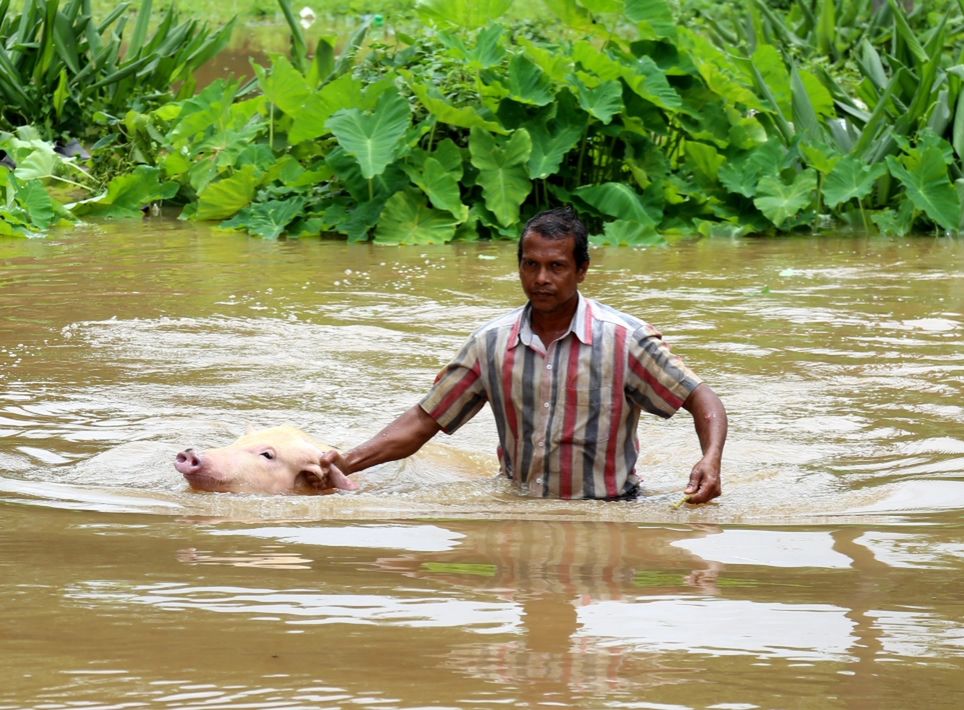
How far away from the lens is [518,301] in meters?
9.56

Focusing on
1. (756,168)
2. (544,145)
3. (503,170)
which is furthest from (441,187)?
(756,168)

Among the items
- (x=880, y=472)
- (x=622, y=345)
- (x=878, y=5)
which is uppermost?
(x=878, y=5)

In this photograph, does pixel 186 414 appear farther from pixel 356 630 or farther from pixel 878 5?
pixel 878 5

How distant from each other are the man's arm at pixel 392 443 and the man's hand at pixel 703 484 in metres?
1.02

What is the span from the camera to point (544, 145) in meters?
12.4

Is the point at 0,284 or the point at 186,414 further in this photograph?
the point at 0,284

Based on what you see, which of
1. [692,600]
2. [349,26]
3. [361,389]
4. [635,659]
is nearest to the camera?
[635,659]

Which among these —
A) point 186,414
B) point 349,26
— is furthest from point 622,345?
point 349,26

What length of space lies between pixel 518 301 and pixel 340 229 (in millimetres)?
3151

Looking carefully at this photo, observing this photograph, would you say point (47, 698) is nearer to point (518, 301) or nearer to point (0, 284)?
point (518, 301)

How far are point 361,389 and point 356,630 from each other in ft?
14.6

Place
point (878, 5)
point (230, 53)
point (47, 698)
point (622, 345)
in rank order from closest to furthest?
1. point (47, 698)
2. point (622, 345)
3. point (878, 5)
4. point (230, 53)

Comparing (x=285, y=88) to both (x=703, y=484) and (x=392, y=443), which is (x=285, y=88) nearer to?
(x=392, y=443)

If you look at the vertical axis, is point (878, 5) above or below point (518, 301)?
above
